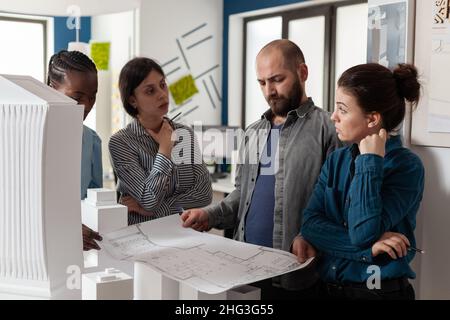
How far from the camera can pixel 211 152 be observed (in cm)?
426

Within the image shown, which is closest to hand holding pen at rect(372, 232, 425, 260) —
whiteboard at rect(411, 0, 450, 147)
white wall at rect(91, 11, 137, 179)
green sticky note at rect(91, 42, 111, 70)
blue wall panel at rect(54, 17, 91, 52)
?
whiteboard at rect(411, 0, 450, 147)

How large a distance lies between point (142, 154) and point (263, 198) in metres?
0.47

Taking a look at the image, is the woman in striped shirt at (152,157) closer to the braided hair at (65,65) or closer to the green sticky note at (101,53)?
the braided hair at (65,65)

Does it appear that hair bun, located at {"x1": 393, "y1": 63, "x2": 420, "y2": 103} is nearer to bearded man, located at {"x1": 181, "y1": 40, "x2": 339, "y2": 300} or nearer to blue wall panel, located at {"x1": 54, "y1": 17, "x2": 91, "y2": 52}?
bearded man, located at {"x1": 181, "y1": 40, "x2": 339, "y2": 300}

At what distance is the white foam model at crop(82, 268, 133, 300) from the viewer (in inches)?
33.0

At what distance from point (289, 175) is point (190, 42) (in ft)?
10.7

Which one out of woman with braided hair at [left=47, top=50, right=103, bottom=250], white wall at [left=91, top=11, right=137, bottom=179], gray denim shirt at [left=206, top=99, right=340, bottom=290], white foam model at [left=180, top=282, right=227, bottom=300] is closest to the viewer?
white foam model at [left=180, top=282, right=227, bottom=300]

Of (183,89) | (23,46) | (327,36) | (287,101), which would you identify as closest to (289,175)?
(287,101)

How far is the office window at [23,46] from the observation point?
14.5 feet

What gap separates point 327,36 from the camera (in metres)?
3.98

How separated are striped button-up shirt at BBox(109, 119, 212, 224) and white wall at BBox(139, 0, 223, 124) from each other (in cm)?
257

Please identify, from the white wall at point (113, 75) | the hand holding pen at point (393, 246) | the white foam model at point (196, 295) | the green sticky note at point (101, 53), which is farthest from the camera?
the green sticky note at point (101, 53)

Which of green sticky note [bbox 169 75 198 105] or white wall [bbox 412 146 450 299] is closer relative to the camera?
white wall [bbox 412 146 450 299]

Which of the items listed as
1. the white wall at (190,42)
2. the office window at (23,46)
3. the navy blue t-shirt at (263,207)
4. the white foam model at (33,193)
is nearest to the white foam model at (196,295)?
the white foam model at (33,193)
